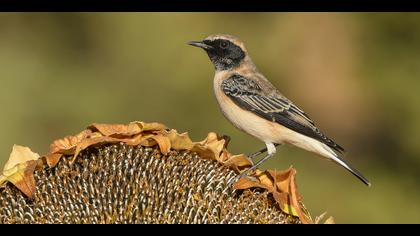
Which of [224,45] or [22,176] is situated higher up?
[224,45]

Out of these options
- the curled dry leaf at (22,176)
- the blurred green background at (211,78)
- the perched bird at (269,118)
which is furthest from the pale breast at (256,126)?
the curled dry leaf at (22,176)

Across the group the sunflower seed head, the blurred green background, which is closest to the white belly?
the blurred green background

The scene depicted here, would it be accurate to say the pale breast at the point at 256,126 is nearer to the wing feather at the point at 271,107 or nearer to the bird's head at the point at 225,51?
the wing feather at the point at 271,107

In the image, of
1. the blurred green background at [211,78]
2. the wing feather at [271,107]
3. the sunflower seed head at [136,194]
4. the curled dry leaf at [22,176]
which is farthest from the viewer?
the blurred green background at [211,78]

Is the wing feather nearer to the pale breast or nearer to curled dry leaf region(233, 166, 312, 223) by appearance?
the pale breast

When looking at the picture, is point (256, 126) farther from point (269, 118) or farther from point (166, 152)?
point (166, 152)

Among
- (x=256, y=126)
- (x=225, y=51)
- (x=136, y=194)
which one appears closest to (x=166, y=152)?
(x=136, y=194)

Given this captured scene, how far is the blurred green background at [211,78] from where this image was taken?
6.86 meters

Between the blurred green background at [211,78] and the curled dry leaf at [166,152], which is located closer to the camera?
the curled dry leaf at [166,152]

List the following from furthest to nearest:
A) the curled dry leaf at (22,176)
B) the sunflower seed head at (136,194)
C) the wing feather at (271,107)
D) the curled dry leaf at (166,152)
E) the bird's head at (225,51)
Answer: the bird's head at (225,51) → the wing feather at (271,107) → the curled dry leaf at (166,152) → the curled dry leaf at (22,176) → the sunflower seed head at (136,194)

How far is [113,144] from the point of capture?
373 centimetres

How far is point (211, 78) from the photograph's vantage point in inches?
286

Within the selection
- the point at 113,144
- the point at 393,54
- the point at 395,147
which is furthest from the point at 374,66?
the point at 113,144
